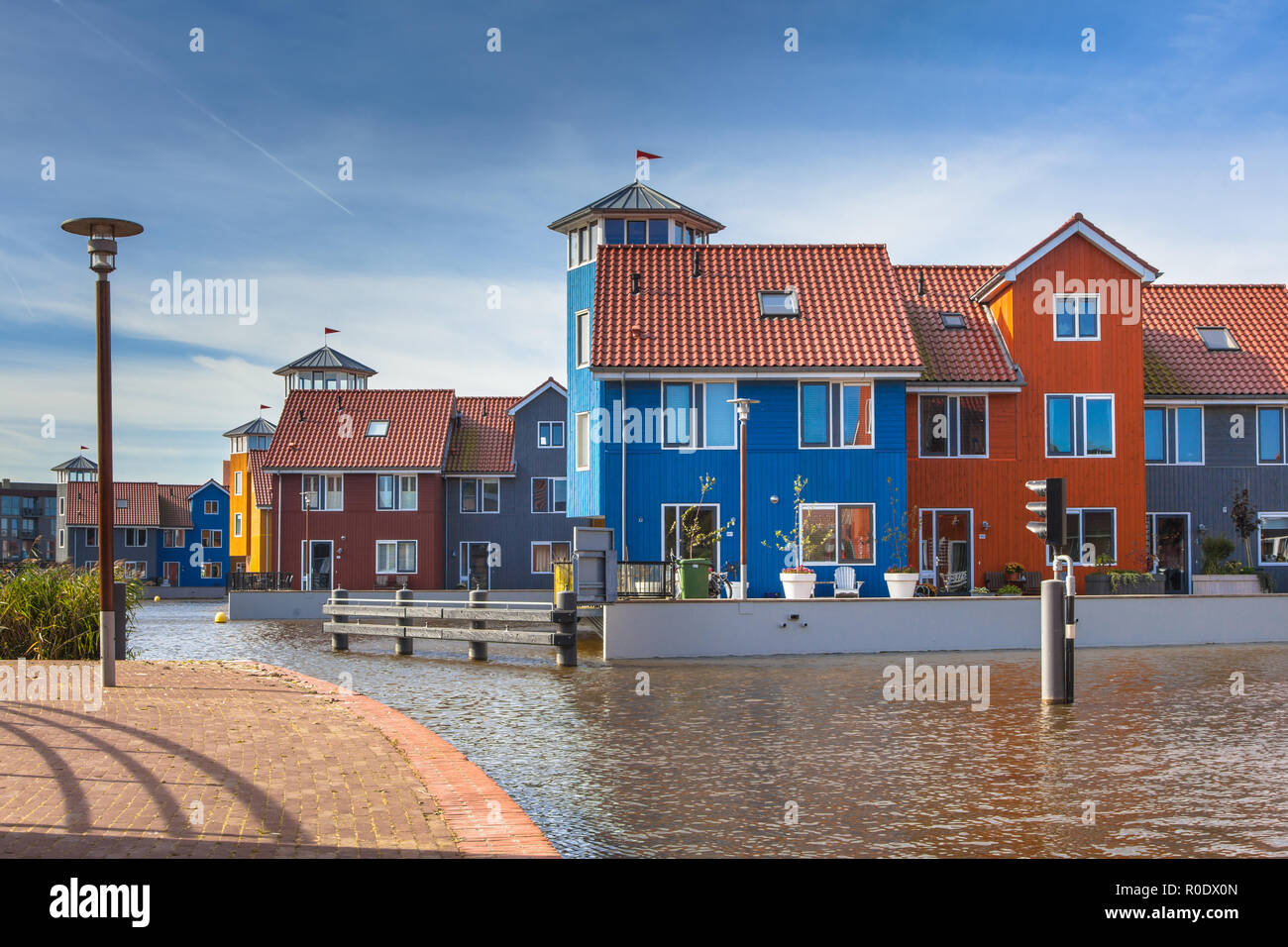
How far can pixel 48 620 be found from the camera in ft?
60.1

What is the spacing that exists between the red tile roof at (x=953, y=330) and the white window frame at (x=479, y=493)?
89.5 ft

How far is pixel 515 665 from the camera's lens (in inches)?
872

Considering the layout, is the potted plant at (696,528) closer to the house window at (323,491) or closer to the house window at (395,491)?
the house window at (395,491)

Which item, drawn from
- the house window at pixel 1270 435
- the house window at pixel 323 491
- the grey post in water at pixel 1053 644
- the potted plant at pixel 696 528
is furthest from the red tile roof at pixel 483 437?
the grey post in water at pixel 1053 644

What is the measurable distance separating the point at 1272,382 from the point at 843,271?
12.7 meters

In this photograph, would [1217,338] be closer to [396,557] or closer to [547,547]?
[547,547]

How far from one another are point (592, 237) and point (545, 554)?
2523 cm

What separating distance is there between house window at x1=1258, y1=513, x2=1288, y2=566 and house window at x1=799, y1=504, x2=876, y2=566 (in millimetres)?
12323

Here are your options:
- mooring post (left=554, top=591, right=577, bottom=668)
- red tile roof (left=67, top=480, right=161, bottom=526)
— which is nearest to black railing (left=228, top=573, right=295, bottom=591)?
mooring post (left=554, top=591, right=577, bottom=668)

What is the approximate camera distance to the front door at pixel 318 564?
54.7m

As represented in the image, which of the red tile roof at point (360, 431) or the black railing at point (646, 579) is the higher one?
the red tile roof at point (360, 431)

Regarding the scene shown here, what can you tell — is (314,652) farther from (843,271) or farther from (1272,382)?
(1272,382)

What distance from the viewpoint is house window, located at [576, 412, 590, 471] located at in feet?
105

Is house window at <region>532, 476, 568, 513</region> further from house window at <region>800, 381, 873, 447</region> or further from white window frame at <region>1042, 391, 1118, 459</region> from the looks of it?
white window frame at <region>1042, 391, 1118, 459</region>
